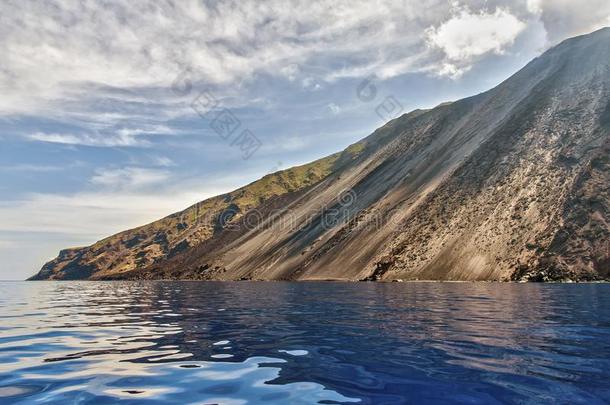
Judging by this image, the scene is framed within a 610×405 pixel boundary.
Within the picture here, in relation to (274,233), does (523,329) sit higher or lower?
lower

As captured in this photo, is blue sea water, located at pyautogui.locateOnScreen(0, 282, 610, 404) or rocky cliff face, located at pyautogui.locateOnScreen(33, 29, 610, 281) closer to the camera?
blue sea water, located at pyautogui.locateOnScreen(0, 282, 610, 404)

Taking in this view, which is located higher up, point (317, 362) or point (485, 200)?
point (485, 200)

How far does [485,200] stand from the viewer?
87875 mm

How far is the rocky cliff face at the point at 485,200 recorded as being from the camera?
7344 centimetres

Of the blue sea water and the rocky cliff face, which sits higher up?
the rocky cliff face

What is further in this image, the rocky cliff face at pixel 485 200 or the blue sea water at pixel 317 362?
the rocky cliff face at pixel 485 200

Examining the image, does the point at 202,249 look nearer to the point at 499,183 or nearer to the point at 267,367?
the point at 499,183

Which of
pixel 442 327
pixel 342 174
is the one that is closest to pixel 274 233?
pixel 342 174

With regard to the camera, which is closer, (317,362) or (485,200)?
(317,362)

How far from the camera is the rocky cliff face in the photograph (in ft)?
241

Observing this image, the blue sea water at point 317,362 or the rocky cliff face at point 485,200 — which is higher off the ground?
the rocky cliff face at point 485,200

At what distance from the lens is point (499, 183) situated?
89312 millimetres

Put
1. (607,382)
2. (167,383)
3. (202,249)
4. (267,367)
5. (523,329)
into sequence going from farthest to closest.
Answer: (202,249)
(523,329)
(267,367)
(167,383)
(607,382)

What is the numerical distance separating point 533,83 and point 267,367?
128535 mm
